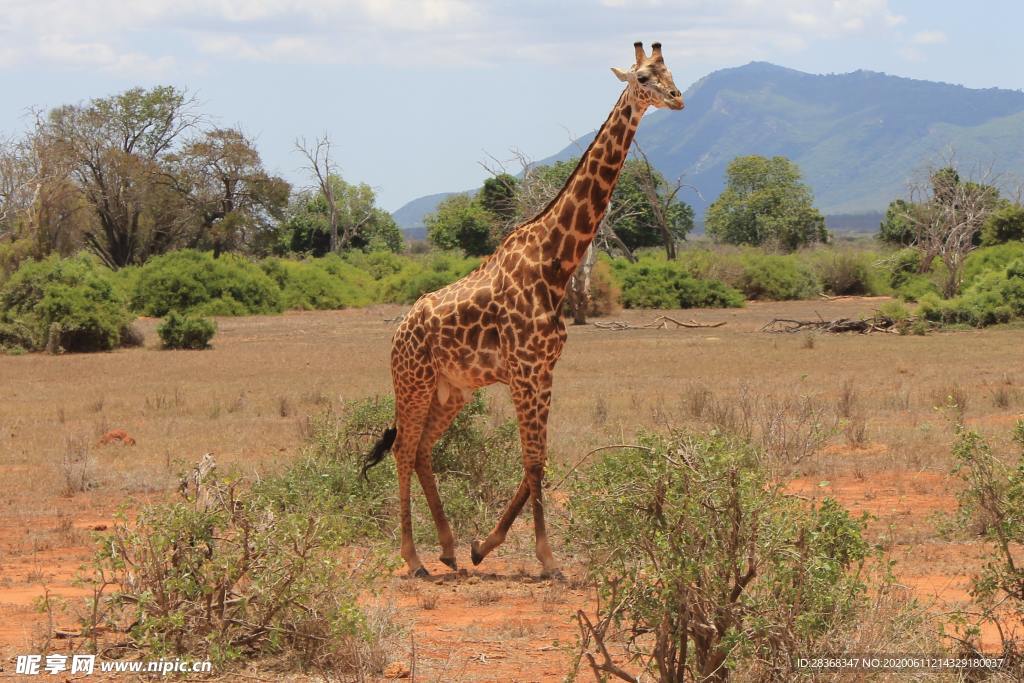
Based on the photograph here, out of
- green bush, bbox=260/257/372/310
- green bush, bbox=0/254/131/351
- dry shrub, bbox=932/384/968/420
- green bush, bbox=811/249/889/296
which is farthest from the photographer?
green bush, bbox=811/249/889/296

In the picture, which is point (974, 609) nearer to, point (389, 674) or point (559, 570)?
point (559, 570)

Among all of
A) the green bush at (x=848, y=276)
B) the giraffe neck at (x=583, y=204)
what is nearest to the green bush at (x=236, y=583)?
the giraffe neck at (x=583, y=204)

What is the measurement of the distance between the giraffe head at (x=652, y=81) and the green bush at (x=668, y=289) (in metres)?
32.9

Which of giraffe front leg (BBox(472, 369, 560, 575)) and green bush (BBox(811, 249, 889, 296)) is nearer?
giraffe front leg (BBox(472, 369, 560, 575))

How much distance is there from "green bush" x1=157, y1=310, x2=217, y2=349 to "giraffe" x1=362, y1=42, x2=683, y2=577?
2028 centimetres

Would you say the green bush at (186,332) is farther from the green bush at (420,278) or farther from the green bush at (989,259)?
the green bush at (989,259)

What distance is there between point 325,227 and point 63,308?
1869 inches

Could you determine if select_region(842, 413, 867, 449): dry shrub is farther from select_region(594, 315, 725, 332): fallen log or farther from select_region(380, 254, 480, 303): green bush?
select_region(380, 254, 480, 303): green bush

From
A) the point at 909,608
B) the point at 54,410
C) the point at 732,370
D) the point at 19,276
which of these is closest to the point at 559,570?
the point at 909,608

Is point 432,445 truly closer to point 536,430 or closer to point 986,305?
point 536,430

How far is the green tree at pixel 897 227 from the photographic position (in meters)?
60.5

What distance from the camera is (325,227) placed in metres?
74.2

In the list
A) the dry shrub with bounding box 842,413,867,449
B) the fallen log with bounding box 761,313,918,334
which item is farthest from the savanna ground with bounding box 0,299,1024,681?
the fallen log with bounding box 761,313,918,334

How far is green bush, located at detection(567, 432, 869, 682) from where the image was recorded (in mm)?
4824
